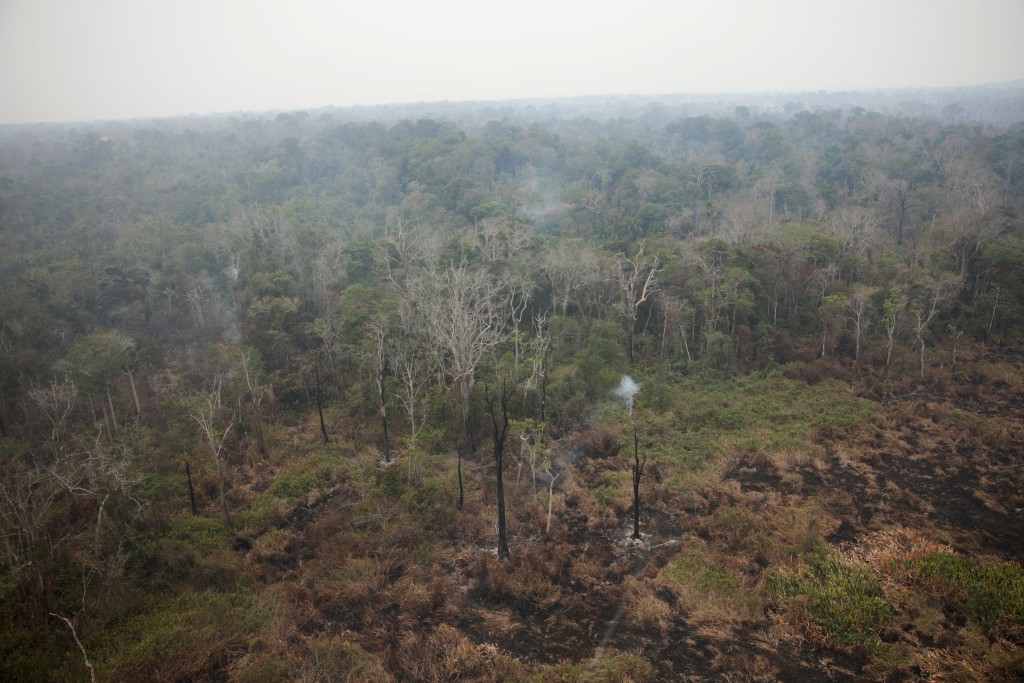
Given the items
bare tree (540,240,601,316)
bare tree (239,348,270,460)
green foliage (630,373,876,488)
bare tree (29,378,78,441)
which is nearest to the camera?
bare tree (29,378,78,441)

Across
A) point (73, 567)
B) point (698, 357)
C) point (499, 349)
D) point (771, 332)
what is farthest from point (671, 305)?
point (73, 567)

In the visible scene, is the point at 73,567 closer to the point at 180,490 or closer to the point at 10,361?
Result: the point at 180,490

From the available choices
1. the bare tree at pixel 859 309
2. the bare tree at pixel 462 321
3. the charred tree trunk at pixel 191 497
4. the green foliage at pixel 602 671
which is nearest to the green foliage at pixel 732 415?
the bare tree at pixel 859 309

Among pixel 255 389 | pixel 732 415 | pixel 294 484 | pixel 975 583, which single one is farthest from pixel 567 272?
pixel 975 583

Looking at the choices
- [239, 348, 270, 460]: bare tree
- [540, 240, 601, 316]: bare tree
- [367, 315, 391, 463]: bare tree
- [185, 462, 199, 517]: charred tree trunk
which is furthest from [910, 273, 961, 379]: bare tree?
[185, 462, 199, 517]: charred tree trunk

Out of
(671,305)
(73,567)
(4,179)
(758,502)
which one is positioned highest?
(4,179)

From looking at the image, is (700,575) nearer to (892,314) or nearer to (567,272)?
(567,272)

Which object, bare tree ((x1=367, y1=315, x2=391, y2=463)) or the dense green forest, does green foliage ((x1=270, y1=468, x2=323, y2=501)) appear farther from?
bare tree ((x1=367, y1=315, x2=391, y2=463))
